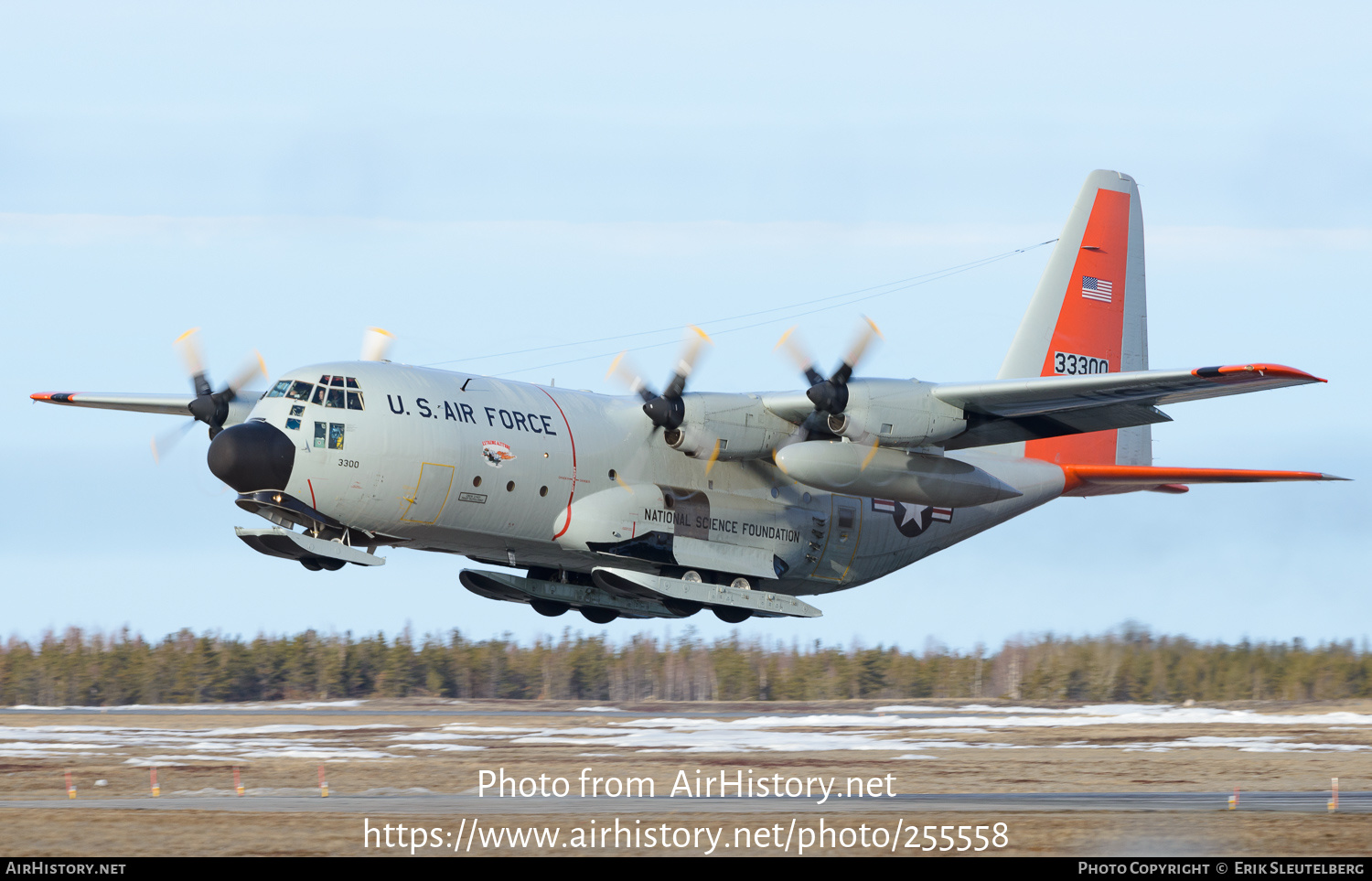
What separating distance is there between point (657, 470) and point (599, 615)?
11.1 feet

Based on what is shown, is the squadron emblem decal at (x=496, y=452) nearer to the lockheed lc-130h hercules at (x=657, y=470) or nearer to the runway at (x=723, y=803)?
the lockheed lc-130h hercules at (x=657, y=470)

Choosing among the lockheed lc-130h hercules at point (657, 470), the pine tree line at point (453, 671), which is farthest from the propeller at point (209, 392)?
A: the pine tree line at point (453, 671)

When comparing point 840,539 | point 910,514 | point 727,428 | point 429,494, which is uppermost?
point 727,428

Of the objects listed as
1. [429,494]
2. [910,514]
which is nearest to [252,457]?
[429,494]

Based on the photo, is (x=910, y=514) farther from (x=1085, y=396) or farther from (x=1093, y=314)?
(x=1093, y=314)

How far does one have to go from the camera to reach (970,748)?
22.9m

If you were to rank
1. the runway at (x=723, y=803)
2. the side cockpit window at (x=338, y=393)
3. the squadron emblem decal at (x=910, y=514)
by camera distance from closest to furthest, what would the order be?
the runway at (x=723, y=803) < the side cockpit window at (x=338, y=393) < the squadron emblem decal at (x=910, y=514)

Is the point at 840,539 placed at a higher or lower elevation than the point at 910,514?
lower

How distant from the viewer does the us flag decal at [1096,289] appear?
28422 millimetres

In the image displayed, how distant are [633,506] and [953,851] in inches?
402

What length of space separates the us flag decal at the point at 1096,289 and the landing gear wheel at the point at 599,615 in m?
11.5

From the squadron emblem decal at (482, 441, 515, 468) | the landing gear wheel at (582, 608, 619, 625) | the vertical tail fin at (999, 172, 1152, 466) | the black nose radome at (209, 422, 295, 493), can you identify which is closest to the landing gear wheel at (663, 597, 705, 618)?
the landing gear wheel at (582, 608, 619, 625)

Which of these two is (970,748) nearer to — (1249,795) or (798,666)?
(1249,795)

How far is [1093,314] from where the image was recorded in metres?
28.4
